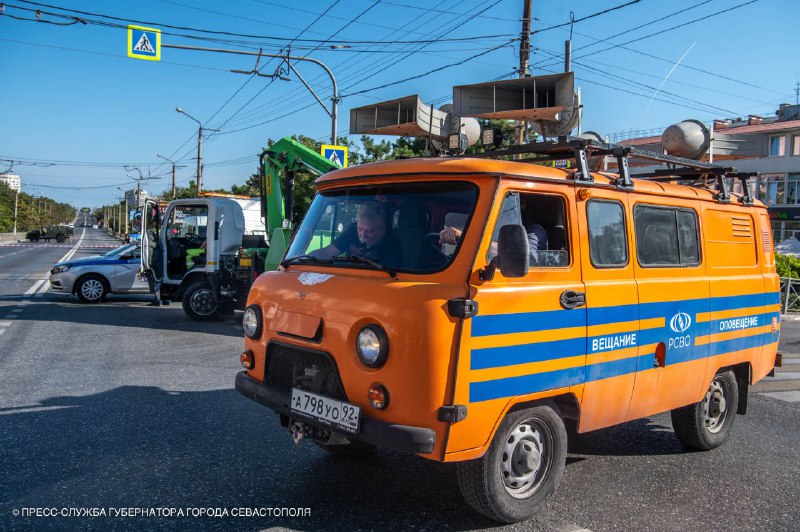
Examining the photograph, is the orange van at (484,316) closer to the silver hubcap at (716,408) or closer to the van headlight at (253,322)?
the van headlight at (253,322)

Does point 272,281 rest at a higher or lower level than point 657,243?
lower

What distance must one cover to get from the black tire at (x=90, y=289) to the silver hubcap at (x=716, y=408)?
576 inches

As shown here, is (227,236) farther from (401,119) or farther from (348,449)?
(348,449)

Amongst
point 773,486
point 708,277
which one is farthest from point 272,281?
point 773,486

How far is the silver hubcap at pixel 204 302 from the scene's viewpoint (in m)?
13.3

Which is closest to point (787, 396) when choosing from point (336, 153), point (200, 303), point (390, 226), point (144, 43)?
point (390, 226)

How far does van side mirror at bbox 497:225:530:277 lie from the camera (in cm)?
368

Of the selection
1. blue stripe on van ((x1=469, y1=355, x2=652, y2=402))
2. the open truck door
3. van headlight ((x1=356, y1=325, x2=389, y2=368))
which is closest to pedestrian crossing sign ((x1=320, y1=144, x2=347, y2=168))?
the open truck door

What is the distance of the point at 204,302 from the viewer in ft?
43.9

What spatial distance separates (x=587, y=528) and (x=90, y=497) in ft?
10.5

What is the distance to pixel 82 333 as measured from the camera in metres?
11.3

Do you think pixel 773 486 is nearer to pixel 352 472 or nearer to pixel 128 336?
pixel 352 472

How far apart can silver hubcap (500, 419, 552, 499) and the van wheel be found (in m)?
2.07

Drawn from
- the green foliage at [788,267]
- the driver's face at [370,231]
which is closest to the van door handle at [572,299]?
the driver's face at [370,231]
